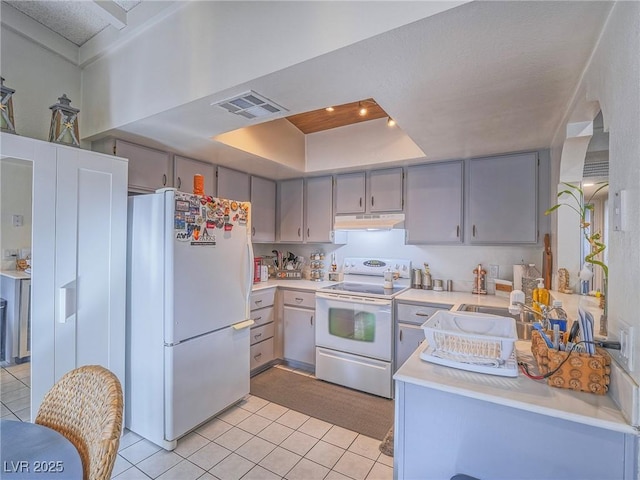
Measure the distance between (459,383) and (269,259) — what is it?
3.11 metres

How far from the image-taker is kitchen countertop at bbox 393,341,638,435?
90cm

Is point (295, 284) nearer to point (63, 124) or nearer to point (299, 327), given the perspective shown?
point (299, 327)

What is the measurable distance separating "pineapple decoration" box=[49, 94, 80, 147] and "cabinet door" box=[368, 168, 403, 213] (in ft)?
8.18

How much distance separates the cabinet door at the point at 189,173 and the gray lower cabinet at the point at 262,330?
116 cm

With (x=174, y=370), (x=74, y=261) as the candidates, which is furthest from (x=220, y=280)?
(x=74, y=261)

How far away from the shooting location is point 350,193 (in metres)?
3.32

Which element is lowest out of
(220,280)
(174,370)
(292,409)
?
(292,409)

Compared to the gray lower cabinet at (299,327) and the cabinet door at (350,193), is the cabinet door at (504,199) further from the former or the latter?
the gray lower cabinet at (299,327)

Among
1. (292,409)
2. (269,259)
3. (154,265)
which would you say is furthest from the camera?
(269,259)

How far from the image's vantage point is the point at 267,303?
127 inches

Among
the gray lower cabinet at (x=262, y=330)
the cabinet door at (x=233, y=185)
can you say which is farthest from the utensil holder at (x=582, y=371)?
the cabinet door at (x=233, y=185)

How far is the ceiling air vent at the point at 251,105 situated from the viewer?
1688 mm

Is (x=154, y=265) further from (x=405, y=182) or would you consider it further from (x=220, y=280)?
(x=405, y=182)

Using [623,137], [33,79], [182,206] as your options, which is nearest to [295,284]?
[182,206]
